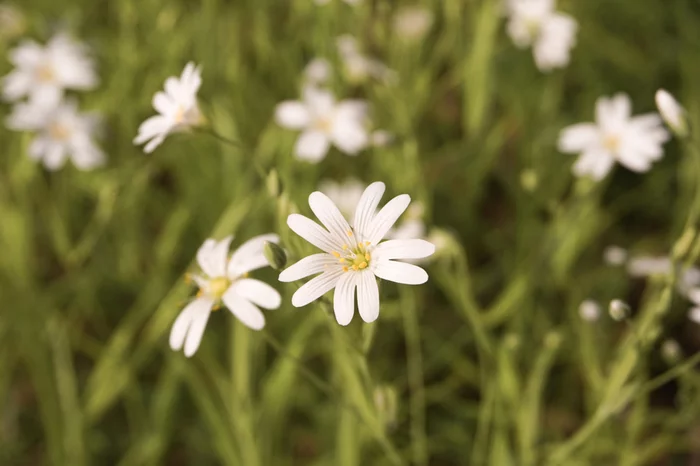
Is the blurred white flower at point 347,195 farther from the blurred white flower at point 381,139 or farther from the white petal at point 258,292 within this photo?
the white petal at point 258,292

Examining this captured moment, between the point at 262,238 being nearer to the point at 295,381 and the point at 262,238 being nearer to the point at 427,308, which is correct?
the point at 295,381

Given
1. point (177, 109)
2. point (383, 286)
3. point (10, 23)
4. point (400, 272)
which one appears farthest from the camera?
point (10, 23)

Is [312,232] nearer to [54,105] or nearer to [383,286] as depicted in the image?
[383,286]

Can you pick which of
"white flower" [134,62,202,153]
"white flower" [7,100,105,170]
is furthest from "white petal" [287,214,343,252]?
"white flower" [7,100,105,170]

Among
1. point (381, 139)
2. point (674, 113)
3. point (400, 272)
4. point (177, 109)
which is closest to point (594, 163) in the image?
point (674, 113)

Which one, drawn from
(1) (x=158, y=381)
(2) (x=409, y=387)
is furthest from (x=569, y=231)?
(1) (x=158, y=381)
